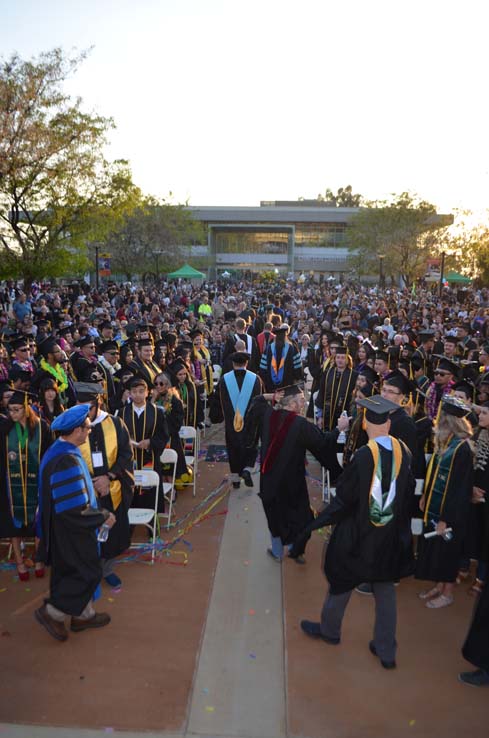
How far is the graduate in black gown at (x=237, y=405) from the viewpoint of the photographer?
698 cm

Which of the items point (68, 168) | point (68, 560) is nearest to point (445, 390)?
point (68, 560)

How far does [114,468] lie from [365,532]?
6.83 ft

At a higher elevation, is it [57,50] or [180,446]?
[57,50]

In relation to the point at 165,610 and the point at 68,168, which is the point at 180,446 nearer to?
the point at 165,610

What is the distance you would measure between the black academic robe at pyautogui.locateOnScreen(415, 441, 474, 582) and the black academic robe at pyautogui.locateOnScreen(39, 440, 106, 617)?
2.53 m

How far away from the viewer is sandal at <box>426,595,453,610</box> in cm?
455

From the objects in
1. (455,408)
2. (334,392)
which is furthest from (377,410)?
(334,392)

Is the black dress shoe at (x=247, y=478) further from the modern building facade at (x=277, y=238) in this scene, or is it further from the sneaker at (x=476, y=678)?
the modern building facade at (x=277, y=238)

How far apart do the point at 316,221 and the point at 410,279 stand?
1108 inches

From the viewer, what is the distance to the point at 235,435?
275 inches

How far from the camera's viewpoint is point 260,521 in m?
6.11

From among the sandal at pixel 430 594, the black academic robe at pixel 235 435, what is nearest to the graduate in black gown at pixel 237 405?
the black academic robe at pixel 235 435

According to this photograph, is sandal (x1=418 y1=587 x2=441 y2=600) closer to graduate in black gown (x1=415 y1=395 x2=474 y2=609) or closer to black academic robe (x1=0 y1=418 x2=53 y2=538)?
graduate in black gown (x1=415 y1=395 x2=474 y2=609)

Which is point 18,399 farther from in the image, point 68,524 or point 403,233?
point 403,233
